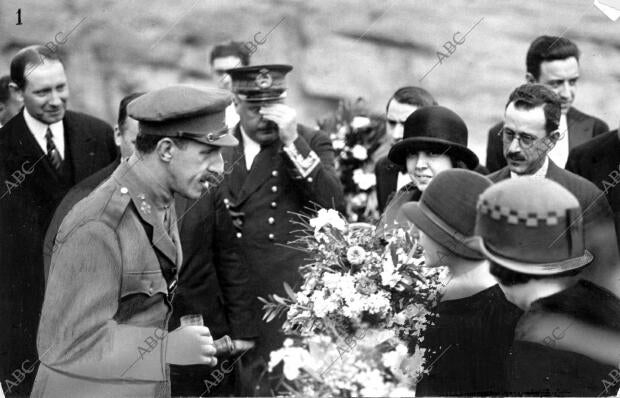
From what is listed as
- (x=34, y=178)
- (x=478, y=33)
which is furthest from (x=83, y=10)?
(x=478, y=33)

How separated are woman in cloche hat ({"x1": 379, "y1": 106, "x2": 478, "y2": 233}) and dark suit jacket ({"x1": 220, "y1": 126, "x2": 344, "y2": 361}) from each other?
443 millimetres

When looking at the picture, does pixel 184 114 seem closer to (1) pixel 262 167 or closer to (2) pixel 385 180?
(1) pixel 262 167

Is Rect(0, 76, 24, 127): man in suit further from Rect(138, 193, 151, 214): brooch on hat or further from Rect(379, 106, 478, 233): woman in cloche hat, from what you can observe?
Rect(138, 193, 151, 214): brooch on hat

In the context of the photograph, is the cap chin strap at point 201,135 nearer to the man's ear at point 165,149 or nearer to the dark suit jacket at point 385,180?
the man's ear at point 165,149

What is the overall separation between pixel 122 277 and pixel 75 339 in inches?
11.0

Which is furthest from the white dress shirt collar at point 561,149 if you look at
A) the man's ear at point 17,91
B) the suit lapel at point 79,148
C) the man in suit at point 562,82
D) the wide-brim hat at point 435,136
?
the man's ear at point 17,91

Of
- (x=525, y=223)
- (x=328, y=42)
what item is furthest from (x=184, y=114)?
(x=328, y=42)

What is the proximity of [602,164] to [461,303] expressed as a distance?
1.79 meters

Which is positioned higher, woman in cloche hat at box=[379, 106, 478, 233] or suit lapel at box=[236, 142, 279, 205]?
woman in cloche hat at box=[379, 106, 478, 233]

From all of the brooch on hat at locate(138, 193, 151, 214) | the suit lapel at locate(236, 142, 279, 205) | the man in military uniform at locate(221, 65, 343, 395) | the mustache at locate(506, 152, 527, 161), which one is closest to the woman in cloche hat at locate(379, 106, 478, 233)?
the mustache at locate(506, 152, 527, 161)

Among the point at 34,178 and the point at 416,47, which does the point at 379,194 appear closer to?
the point at 416,47

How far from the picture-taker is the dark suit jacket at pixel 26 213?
6.68m

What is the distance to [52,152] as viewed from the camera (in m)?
6.77

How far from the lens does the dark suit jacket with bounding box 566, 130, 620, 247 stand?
6.27 m
